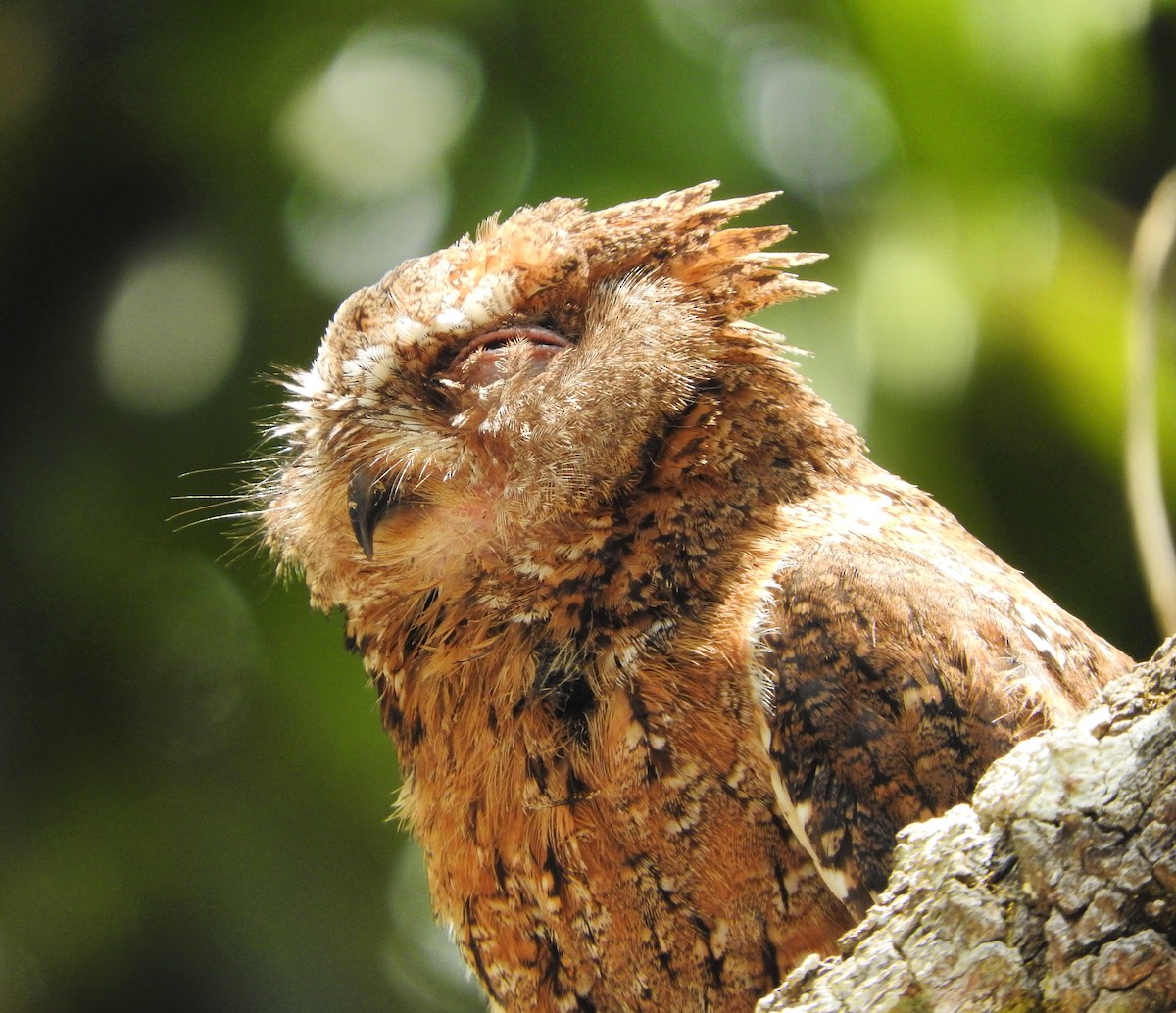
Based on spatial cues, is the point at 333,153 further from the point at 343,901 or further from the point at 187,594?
the point at 343,901

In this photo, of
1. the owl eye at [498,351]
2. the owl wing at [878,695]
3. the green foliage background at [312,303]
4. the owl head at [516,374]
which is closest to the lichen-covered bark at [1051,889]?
the owl wing at [878,695]

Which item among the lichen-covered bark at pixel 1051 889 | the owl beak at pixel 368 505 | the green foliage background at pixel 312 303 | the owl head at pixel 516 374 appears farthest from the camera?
the green foliage background at pixel 312 303

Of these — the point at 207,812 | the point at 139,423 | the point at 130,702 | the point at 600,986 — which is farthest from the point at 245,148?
the point at 600,986

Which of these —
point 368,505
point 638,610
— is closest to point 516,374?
point 368,505

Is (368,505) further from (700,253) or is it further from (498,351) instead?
(700,253)

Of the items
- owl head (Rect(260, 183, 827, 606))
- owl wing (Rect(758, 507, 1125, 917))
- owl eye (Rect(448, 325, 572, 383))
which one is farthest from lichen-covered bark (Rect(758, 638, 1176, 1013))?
owl eye (Rect(448, 325, 572, 383))

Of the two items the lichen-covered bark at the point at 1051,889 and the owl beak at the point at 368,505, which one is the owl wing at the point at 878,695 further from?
the owl beak at the point at 368,505
